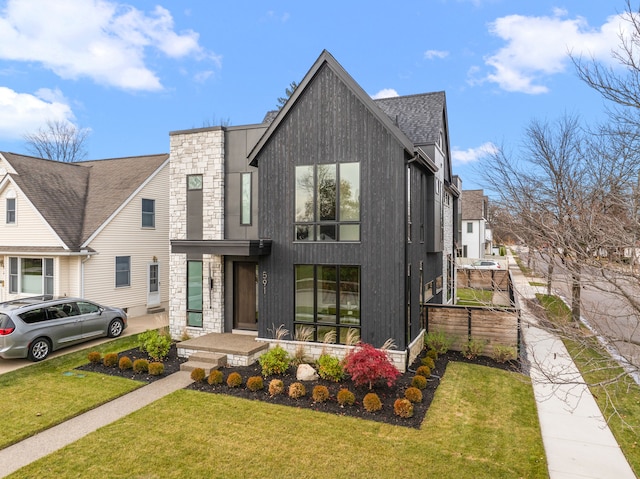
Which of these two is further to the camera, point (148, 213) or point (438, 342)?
point (148, 213)

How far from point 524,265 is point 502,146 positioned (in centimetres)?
871

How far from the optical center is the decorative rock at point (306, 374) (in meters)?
9.89

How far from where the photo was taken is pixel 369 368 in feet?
28.8

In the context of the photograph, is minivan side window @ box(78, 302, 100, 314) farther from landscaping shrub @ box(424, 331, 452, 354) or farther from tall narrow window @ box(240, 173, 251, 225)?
landscaping shrub @ box(424, 331, 452, 354)

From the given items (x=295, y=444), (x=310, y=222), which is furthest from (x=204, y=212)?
(x=295, y=444)

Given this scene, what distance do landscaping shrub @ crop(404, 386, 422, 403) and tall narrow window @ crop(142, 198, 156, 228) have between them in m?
15.3

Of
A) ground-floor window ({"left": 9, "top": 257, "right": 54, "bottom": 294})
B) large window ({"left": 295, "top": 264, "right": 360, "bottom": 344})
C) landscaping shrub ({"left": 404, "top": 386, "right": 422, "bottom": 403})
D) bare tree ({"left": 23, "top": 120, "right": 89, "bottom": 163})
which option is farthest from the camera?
bare tree ({"left": 23, "top": 120, "right": 89, "bottom": 163})

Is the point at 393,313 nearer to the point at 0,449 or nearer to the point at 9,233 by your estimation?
the point at 0,449

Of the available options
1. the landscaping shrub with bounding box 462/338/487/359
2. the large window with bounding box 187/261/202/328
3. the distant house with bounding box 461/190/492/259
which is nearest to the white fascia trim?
the large window with bounding box 187/261/202/328

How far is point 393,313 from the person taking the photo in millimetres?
10445

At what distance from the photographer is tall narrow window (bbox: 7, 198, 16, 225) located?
17.6 meters

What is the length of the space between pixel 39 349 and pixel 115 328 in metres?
2.93

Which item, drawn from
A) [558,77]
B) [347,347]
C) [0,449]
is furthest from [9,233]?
[558,77]

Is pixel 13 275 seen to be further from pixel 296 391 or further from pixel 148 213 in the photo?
pixel 296 391
